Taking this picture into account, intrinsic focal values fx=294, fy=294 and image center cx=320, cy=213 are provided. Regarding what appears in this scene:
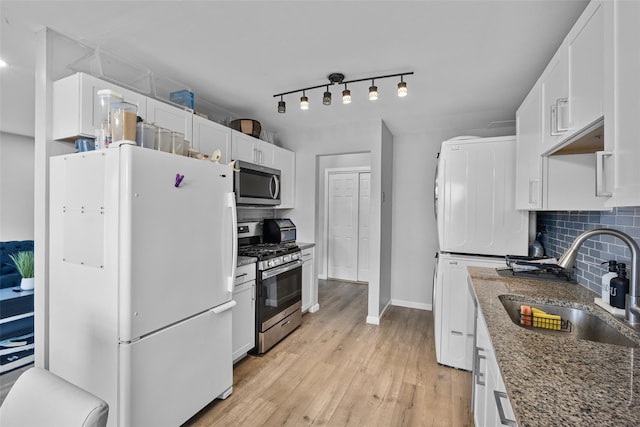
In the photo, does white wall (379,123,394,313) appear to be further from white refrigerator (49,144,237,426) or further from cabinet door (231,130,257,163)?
white refrigerator (49,144,237,426)

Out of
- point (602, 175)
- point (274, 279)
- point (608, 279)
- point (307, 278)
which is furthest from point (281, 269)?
point (602, 175)

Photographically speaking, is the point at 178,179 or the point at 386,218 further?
the point at 386,218

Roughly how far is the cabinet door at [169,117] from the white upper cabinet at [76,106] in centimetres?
34

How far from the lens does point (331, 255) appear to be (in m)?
5.78

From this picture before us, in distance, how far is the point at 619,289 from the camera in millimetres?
1312

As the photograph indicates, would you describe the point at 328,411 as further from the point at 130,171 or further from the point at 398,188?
the point at 398,188

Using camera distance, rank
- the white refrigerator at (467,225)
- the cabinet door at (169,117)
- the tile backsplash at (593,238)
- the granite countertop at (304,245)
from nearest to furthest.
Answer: the tile backsplash at (593,238) < the cabinet door at (169,117) < the white refrigerator at (467,225) < the granite countertop at (304,245)

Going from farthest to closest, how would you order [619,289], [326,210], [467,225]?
[326,210]
[467,225]
[619,289]

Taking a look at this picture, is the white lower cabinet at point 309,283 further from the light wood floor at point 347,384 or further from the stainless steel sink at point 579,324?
the stainless steel sink at point 579,324

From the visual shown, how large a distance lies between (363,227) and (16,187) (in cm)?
502

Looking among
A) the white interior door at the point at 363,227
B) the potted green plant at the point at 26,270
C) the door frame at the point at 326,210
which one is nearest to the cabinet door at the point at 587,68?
the white interior door at the point at 363,227

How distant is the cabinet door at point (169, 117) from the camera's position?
2180mm

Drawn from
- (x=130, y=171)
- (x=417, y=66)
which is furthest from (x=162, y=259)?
(x=417, y=66)

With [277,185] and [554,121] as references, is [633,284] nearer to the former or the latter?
[554,121]
